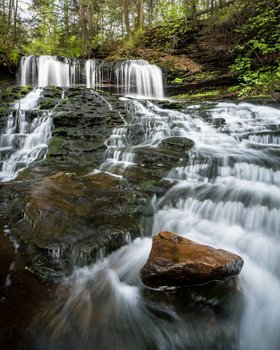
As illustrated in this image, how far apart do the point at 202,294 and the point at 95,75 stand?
1281cm

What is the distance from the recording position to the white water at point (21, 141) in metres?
7.05

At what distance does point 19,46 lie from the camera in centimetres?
1844

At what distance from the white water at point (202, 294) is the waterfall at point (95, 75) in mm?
7640

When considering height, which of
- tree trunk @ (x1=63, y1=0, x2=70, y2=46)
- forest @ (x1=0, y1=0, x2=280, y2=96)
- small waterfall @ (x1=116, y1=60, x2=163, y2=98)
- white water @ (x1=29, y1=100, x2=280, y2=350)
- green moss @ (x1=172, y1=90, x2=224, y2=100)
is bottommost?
white water @ (x1=29, y1=100, x2=280, y2=350)

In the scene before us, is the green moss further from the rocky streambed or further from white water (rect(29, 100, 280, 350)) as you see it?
white water (rect(29, 100, 280, 350))

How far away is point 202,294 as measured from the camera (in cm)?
308

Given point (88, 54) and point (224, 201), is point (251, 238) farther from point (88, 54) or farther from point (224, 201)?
point (88, 54)

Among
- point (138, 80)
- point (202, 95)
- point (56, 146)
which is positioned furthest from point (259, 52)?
point (56, 146)

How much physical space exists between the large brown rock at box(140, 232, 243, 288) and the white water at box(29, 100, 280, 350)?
0.16 m

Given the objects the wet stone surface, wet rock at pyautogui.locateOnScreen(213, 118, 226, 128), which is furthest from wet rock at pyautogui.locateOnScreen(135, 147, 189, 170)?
wet rock at pyautogui.locateOnScreen(213, 118, 226, 128)

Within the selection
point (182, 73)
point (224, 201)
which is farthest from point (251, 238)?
point (182, 73)

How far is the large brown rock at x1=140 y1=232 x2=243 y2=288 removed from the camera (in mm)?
3068

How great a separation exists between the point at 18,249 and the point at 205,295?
2.48 metres

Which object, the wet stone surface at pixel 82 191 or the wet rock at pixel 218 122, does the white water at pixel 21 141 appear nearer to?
the wet stone surface at pixel 82 191
